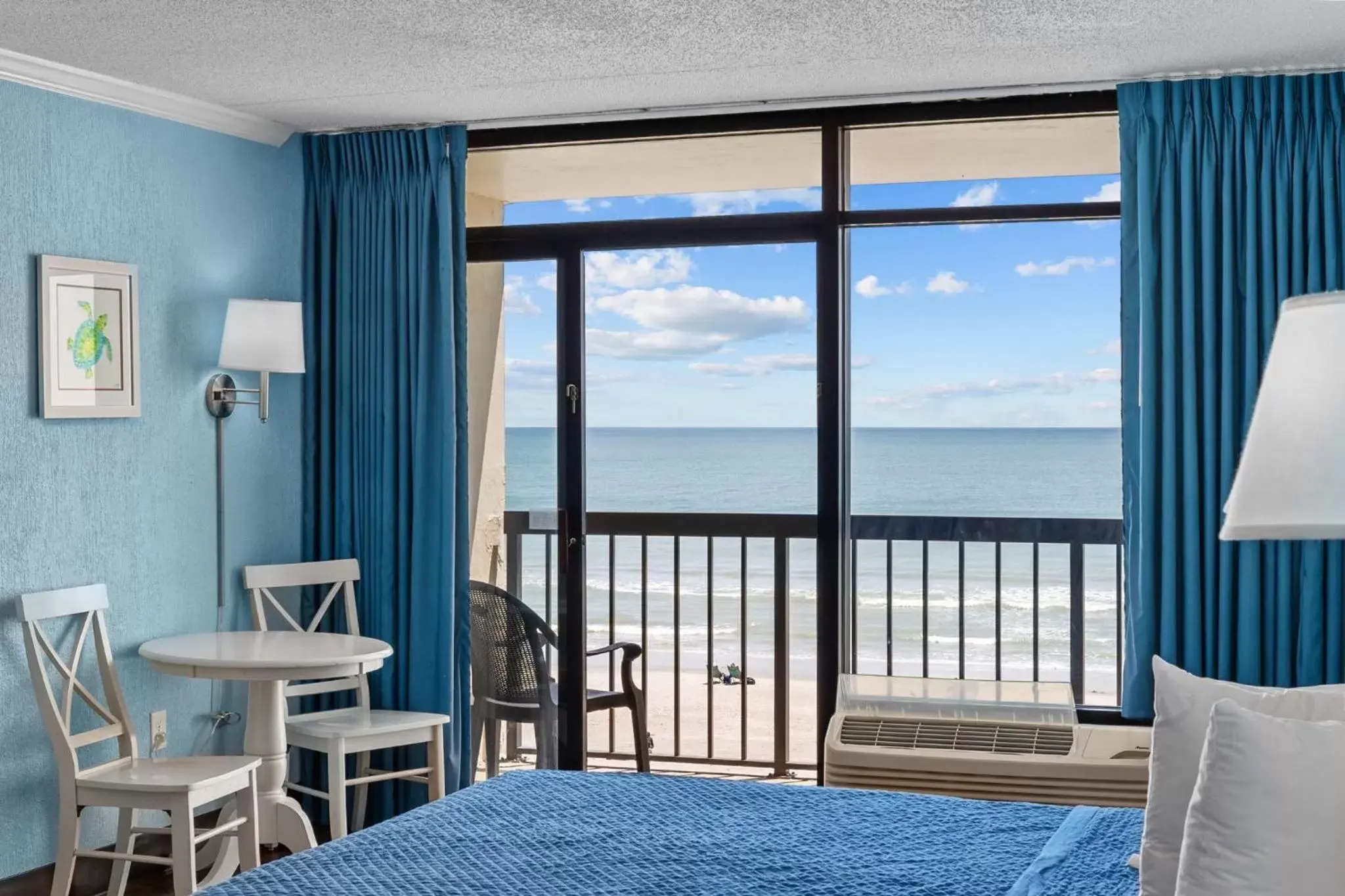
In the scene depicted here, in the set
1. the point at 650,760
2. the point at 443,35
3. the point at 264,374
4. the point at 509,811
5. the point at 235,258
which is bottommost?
the point at 650,760

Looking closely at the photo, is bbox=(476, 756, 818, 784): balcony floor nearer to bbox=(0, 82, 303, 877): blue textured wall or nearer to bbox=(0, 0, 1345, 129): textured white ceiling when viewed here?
bbox=(0, 82, 303, 877): blue textured wall

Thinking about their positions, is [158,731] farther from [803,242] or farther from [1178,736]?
[1178,736]

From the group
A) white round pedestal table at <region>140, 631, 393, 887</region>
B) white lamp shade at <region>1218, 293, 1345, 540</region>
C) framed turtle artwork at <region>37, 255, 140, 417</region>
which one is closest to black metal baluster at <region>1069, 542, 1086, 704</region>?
white round pedestal table at <region>140, 631, 393, 887</region>

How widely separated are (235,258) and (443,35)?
4.84 feet

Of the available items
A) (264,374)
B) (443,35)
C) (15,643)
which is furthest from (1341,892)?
(264,374)

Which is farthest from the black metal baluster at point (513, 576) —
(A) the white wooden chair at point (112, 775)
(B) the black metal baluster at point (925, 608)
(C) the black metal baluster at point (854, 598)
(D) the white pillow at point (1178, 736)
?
(D) the white pillow at point (1178, 736)

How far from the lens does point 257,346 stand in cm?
455

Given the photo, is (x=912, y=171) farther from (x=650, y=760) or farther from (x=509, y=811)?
(x=509, y=811)

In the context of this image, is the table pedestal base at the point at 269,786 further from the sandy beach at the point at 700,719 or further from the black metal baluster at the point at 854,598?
the black metal baluster at the point at 854,598

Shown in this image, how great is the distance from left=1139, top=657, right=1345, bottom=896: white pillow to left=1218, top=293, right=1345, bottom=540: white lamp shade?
0.69 meters

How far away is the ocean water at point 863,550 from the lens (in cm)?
449

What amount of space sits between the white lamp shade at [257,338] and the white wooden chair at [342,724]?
73cm

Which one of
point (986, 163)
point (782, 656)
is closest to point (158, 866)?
point (782, 656)

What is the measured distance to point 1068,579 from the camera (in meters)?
4.50
